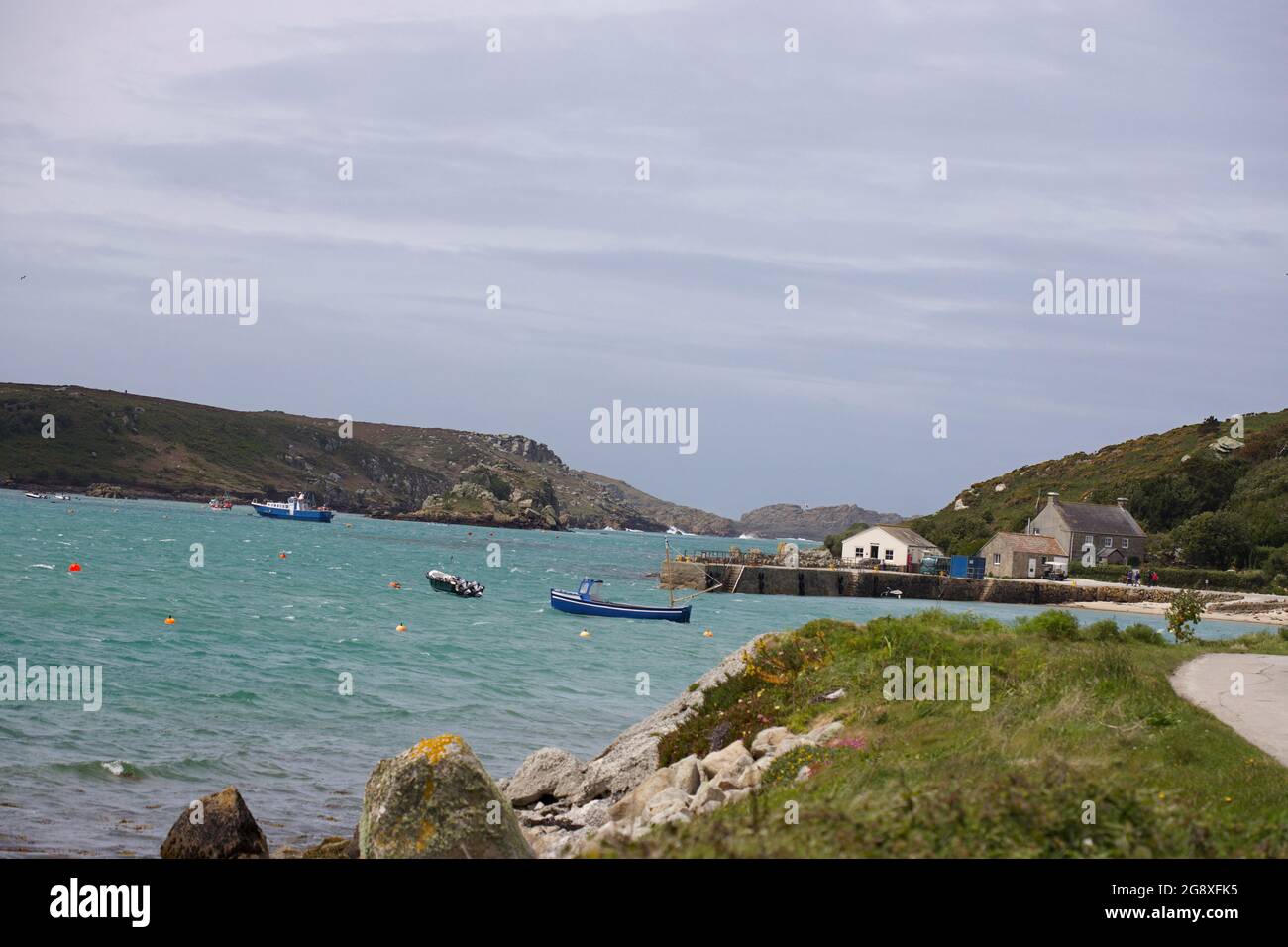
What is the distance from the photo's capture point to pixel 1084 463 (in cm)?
15675

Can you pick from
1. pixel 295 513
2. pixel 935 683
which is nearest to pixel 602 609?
pixel 935 683

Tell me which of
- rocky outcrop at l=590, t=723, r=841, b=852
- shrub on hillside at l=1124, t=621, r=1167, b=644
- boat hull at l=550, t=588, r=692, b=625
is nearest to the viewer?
rocky outcrop at l=590, t=723, r=841, b=852

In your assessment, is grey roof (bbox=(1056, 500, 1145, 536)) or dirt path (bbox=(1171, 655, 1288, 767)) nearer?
dirt path (bbox=(1171, 655, 1288, 767))

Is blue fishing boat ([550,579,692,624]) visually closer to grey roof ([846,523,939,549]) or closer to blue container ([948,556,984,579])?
blue container ([948,556,984,579])

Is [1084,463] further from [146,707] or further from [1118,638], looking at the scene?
[146,707]

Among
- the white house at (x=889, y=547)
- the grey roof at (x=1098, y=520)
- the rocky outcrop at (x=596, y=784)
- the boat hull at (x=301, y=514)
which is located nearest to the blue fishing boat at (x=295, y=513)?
the boat hull at (x=301, y=514)

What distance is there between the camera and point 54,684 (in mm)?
28094

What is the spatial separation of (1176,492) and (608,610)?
267 feet

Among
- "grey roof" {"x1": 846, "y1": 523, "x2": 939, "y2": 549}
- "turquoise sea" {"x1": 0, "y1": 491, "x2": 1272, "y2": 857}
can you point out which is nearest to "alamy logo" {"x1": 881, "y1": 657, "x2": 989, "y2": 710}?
"turquoise sea" {"x1": 0, "y1": 491, "x2": 1272, "y2": 857}

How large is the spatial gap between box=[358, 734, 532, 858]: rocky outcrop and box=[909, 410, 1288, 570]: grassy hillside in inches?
4091

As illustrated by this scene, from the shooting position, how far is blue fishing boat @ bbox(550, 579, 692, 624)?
207ft

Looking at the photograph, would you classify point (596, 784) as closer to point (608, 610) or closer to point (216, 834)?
point (216, 834)
